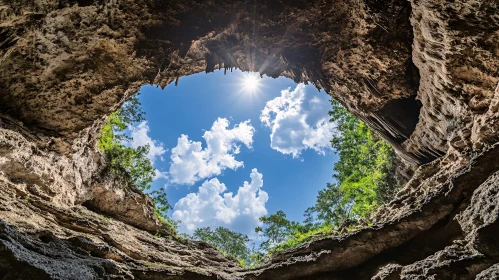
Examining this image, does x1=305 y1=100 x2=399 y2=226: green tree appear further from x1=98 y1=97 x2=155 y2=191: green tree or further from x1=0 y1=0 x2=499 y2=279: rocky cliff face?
x1=98 y1=97 x2=155 y2=191: green tree

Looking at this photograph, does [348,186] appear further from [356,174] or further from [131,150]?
[131,150]

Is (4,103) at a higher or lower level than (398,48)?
lower

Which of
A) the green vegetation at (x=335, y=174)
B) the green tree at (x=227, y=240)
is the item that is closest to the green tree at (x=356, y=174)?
the green vegetation at (x=335, y=174)

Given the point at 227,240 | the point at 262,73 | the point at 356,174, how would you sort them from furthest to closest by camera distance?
the point at 227,240 < the point at 356,174 < the point at 262,73

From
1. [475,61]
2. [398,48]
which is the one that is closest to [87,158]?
[398,48]

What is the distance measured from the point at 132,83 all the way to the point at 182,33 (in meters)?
2.85

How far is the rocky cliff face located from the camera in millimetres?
6055

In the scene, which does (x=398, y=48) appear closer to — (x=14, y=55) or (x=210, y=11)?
(x=210, y=11)

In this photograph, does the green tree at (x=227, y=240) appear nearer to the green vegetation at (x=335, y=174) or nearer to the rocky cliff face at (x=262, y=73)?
the green vegetation at (x=335, y=174)

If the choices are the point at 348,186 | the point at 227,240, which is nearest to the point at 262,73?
the point at 348,186

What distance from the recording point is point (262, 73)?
14.6m

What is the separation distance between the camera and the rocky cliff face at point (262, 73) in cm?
605

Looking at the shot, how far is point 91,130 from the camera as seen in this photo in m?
12.7

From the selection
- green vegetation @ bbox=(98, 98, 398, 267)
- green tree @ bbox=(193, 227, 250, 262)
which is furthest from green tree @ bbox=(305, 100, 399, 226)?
green tree @ bbox=(193, 227, 250, 262)
